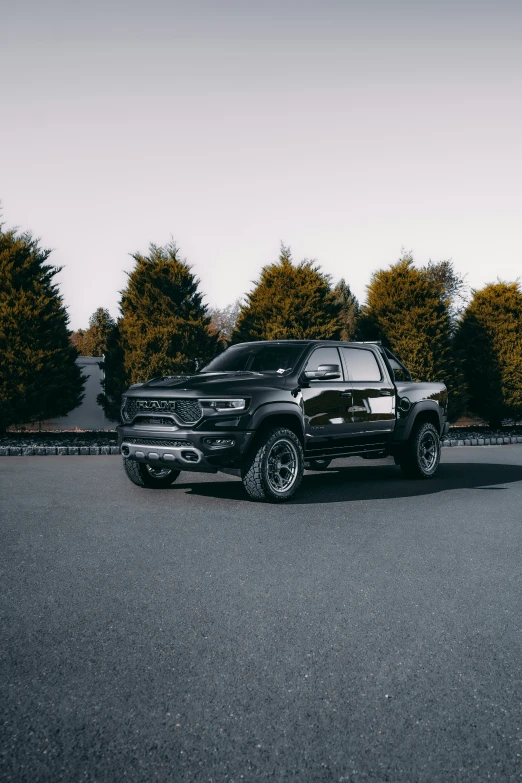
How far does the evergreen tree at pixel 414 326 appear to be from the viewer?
2022 centimetres

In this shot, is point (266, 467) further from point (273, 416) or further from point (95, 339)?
point (95, 339)

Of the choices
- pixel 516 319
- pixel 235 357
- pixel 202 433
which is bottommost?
pixel 202 433

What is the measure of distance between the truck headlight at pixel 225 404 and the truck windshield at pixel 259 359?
1101mm

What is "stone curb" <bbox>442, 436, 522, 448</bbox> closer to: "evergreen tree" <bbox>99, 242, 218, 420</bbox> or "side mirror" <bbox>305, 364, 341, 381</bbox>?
"evergreen tree" <bbox>99, 242, 218, 420</bbox>

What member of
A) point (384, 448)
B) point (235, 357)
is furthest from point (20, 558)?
point (384, 448)

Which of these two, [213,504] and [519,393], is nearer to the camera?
[213,504]

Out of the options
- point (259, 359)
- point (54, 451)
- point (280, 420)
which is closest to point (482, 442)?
point (259, 359)

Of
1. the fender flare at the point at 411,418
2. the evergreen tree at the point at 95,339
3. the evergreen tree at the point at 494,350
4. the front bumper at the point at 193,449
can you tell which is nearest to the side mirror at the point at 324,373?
the front bumper at the point at 193,449

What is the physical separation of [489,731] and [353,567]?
2.88 meters

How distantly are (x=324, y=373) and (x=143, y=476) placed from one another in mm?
2939

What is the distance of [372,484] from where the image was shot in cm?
1103

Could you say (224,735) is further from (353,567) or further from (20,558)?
(20,558)

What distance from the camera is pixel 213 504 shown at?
29.3 ft

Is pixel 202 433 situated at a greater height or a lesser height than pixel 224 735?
greater
